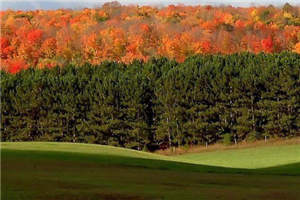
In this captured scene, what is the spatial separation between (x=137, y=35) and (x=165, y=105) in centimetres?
5843

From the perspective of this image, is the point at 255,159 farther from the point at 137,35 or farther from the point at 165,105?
the point at 137,35

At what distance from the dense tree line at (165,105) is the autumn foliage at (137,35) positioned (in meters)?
32.1

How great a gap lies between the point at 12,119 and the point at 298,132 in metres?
42.9

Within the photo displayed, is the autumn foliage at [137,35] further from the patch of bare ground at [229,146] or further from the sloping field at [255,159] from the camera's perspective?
the sloping field at [255,159]

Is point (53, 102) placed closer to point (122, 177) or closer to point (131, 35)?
point (131, 35)

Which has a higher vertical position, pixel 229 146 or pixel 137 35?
pixel 137 35

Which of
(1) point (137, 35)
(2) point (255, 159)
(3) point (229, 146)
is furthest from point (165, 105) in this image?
(1) point (137, 35)

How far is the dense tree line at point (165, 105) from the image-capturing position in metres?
84.6

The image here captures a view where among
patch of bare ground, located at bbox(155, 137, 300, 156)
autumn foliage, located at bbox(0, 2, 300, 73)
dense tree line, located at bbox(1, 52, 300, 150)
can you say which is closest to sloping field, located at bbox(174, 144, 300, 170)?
patch of bare ground, located at bbox(155, 137, 300, 156)

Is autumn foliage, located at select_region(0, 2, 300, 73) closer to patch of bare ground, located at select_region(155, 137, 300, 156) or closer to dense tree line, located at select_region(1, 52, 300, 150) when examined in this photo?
dense tree line, located at select_region(1, 52, 300, 150)

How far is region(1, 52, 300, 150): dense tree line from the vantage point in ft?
278

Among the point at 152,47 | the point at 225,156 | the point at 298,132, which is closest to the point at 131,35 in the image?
the point at 152,47

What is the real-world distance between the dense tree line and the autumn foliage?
32.1 m

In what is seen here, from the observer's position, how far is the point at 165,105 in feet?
285
